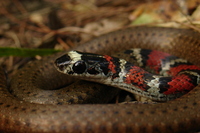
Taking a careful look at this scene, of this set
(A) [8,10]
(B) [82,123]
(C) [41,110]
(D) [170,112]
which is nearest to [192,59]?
(D) [170,112]

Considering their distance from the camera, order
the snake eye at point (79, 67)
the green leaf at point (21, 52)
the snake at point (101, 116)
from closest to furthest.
→ the snake at point (101, 116)
the snake eye at point (79, 67)
the green leaf at point (21, 52)

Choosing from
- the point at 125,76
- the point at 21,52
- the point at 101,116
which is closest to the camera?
the point at 101,116

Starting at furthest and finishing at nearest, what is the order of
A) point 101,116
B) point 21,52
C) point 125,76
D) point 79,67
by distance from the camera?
point 21,52 < point 125,76 < point 79,67 < point 101,116

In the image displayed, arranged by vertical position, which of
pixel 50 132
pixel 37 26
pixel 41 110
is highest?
pixel 37 26

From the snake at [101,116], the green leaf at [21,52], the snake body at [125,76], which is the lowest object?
the snake at [101,116]

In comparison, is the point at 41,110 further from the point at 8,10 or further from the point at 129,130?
the point at 8,10

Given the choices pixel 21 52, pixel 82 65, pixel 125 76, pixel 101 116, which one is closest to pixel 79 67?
pixel 82 65

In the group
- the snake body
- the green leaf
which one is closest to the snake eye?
the snake body

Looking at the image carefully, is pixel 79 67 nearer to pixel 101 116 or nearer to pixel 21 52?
pixel 101 116

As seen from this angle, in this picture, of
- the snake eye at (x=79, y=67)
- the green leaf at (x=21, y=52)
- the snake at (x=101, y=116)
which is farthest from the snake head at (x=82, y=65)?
the green leaf at (x=21, y=52)

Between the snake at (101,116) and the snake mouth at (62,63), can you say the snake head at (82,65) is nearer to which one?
the snake mouth at (62,63)

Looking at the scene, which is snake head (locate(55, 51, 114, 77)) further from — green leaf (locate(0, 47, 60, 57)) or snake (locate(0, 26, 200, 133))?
green leaf (locate(0, 47, 60, 57))
